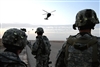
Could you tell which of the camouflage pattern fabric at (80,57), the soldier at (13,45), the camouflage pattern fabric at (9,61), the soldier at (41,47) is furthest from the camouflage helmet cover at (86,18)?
the soldier at (41,47)

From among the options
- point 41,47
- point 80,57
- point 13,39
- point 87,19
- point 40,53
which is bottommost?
point 40,53

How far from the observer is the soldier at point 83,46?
369 centimetres

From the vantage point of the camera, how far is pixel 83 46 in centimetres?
371

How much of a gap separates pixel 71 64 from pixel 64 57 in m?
0.23

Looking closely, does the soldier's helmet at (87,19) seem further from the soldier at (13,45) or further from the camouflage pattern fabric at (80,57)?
the soldier at (13,45)

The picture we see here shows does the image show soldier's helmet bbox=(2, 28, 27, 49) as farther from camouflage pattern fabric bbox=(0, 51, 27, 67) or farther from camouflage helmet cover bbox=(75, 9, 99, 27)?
camouflage helmet cover bbox=(75, 9, 99, 27)

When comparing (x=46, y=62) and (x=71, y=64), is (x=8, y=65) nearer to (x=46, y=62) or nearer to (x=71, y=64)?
(x=71, y=64)

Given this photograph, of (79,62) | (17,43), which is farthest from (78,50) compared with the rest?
(17,43)

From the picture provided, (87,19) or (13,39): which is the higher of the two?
(87,19)

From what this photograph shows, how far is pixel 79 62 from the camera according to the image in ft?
12.3

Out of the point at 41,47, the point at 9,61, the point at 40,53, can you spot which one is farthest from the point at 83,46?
the point at 40,53

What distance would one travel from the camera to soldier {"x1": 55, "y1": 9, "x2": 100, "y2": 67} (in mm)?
3693

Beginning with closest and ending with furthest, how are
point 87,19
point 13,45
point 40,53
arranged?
1. point 13,45
2. point 87,19
3. point 40,53

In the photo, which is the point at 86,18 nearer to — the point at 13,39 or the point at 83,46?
the point at 83,46
